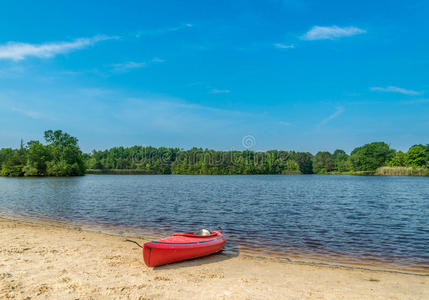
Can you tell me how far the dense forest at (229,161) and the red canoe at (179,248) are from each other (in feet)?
341

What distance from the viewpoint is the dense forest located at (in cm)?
10538

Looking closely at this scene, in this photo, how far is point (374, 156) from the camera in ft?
493

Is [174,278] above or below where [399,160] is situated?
below

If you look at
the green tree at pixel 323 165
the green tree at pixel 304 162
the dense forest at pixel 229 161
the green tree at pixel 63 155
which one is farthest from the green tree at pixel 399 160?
the green tree at pixel 63 155

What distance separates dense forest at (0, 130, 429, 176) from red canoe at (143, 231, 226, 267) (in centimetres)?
10393

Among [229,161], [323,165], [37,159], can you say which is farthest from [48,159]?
[323,165]

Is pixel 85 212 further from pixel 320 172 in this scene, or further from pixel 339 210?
pixel 320 172

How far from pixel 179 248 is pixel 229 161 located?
6682 inches

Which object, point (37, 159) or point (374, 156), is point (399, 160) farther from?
point (37, 159)

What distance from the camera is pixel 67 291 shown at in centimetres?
680

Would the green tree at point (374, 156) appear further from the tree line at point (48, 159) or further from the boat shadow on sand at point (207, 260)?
the boat shadow on sand at point (207, 260)

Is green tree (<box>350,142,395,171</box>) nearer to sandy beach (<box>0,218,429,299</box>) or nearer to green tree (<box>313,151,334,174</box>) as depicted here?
green tree (<box>313,151,334,174</box>)

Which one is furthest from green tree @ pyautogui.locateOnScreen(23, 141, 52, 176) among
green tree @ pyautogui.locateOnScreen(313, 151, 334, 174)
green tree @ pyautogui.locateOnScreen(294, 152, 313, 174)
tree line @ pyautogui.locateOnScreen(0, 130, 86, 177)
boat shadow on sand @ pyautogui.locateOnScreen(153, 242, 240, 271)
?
green tree @ pyautogui.locateOnScreen(313, 151, 334, 174)

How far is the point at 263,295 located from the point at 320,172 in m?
198
